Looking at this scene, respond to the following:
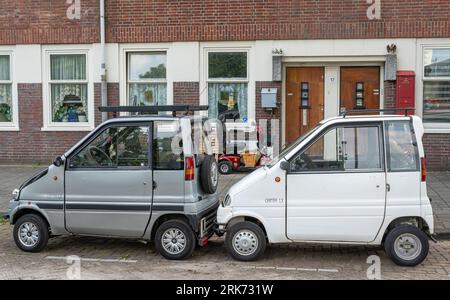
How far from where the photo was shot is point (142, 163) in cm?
636

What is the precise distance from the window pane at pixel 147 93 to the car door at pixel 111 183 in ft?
23.2

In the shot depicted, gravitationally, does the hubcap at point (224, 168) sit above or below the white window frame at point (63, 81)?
below

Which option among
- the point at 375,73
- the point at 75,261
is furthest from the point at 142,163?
the point at 375,73

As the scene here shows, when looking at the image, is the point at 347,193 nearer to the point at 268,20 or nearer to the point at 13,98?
the point at 268,20

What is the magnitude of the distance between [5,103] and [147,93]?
4.00 meters

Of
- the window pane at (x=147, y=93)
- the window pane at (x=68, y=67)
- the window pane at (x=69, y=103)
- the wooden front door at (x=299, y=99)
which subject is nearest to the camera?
the wooden front door at (x=299, y=99)

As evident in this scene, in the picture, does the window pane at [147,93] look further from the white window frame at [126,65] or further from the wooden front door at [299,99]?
the wooden front door at [299,99]

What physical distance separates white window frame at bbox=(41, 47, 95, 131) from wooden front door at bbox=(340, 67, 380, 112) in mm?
6511

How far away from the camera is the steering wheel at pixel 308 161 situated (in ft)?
20.0

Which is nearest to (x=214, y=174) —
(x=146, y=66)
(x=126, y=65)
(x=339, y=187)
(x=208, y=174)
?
(x=208, y=174)

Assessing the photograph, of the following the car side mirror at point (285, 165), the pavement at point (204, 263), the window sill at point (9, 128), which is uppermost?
the window sill at point (9, 128)

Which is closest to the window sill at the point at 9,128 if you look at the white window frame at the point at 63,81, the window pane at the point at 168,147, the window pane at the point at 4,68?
the white window frame at the point at 63,81

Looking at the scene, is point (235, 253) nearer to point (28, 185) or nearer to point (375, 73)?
point (28, 185)

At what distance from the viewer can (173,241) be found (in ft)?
20.6
